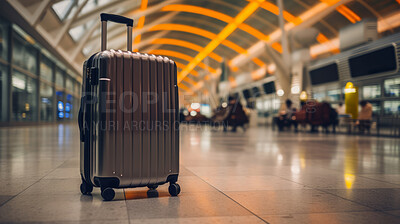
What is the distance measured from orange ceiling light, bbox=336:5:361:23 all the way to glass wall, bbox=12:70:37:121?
17393 millimetres

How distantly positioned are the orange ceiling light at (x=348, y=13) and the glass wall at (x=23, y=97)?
57.1ft

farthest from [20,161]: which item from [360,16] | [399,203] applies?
[360,16]

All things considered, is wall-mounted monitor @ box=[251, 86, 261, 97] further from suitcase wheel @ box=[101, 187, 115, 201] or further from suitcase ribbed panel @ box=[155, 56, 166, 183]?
suitcase wheel @ box=[101, 187, 115, 201]

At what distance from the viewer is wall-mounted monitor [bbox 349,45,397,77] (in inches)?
549

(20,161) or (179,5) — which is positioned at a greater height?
(179,5)

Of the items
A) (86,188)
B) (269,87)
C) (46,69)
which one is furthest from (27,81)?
(86,188)

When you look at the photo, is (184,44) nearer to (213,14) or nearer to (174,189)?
(213,14)

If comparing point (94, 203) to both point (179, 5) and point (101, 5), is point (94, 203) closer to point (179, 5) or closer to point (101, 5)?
point (101, 5)

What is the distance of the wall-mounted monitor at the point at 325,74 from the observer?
1836 centimetres

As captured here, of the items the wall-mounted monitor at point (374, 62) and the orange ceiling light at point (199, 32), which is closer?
the wall-mounted monitor at point (374, 62)

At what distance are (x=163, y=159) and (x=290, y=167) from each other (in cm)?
212

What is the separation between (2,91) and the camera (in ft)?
52.3

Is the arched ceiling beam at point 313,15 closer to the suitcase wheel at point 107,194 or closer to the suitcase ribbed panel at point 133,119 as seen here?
the suitcase ribbed panel at point 133,119

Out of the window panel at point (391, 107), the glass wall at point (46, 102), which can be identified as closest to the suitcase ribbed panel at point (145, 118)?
the window panel at point (391, 107)
